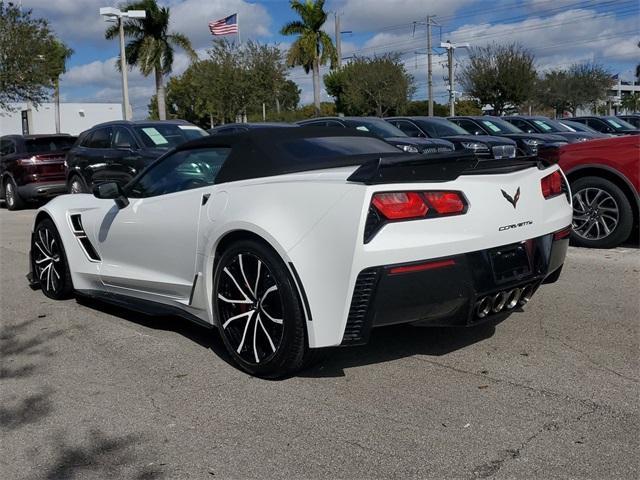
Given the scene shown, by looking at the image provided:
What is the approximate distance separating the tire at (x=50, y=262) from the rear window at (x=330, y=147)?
2583 millimetres

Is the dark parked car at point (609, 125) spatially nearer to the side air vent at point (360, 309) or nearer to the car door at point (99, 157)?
the car door at point (99, 157)

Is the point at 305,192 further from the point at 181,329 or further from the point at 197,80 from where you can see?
the point at 197,80

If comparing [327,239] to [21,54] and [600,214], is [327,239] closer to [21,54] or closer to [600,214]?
[600,214]

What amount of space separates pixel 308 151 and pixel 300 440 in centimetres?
193

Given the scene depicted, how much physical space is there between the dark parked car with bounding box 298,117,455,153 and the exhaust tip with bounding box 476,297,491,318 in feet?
28.6

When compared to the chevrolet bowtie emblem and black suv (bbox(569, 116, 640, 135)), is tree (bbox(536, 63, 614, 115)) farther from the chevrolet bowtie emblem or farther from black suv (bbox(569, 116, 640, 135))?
the chevrolet bowtie emblem

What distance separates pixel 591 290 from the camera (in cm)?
588

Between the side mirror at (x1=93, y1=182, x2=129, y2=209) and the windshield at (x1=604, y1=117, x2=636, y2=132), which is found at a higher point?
the windshield at (x1=604, y1=117, x2=636, y2=132)

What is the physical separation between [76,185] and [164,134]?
8.79 feet

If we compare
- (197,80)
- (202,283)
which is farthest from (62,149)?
(197,80)

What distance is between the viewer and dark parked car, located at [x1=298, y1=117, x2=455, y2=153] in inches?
499

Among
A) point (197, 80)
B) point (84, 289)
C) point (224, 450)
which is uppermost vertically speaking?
point (197, 80)

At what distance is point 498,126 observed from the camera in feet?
62.1

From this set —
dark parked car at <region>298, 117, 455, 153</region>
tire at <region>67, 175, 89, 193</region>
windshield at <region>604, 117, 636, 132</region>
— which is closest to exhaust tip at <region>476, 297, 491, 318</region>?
dark parked car at <region>298, 117, 455, 153</region>
